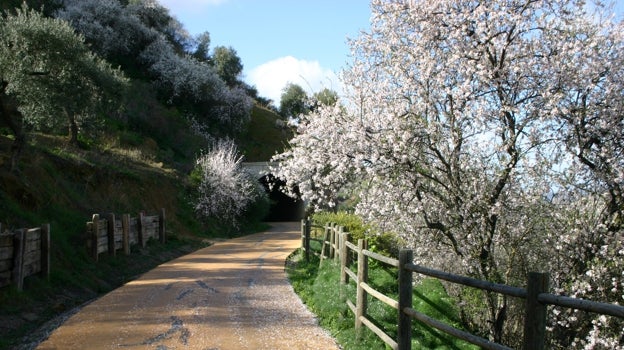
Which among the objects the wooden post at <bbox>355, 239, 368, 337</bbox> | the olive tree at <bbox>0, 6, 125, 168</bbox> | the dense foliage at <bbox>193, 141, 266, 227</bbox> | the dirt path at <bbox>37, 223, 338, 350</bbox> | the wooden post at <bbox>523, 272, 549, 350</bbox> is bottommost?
the dirt path at <bbox>37, 223, 338, 350</bbox>

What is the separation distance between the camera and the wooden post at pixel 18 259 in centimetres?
983

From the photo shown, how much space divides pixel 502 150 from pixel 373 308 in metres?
3.08

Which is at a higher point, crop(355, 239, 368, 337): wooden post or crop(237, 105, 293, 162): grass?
crop(237, 105, 293, 162): grass

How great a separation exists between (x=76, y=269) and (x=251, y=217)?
22854 millimetres

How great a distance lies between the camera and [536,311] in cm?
386

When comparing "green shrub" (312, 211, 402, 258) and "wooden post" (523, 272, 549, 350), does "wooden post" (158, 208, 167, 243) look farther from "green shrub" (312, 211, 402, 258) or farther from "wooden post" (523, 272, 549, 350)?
"wooden post" (523, 272, 549, 350)

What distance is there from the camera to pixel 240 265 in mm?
16734

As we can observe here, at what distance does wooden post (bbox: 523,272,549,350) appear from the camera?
3830mm

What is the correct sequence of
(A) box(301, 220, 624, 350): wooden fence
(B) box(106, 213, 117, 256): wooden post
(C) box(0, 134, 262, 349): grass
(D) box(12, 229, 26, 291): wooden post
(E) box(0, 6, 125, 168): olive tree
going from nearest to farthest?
(A) box(301, 220, 624, 350): wooden fence < (D) box(12, 229, 26, 291): wooden post < (C) box(0, 134, 262, 349): grass < (B) box(106, 213, 117, 256): wooden post < (E) box(0, 6, 125, 168): olive tree

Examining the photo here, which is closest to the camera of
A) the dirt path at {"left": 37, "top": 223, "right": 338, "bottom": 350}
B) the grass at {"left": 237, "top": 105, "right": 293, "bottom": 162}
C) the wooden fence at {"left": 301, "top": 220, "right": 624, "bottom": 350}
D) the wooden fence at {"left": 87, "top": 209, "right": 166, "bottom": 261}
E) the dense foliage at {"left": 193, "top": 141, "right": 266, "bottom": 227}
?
the wooden fence at {"left": 301, "top": 220, "right": 624, "bottom": 350}

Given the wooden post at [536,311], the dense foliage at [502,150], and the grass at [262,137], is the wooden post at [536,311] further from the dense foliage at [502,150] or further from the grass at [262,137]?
the grass at [262,137]

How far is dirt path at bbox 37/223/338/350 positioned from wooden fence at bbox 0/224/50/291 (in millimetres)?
1358

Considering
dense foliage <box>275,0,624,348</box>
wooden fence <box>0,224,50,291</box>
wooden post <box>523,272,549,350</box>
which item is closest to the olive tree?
wooden fence <box>0,224,50,291</box>

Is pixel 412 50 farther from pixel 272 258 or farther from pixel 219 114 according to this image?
pixel 219 114
